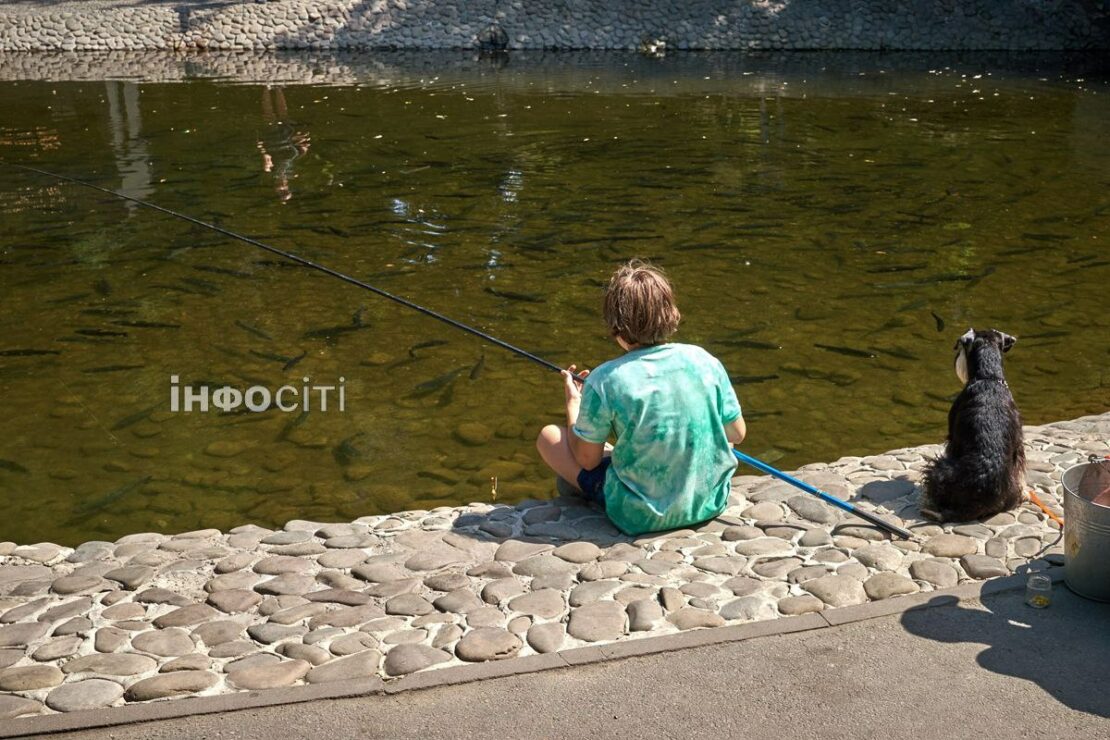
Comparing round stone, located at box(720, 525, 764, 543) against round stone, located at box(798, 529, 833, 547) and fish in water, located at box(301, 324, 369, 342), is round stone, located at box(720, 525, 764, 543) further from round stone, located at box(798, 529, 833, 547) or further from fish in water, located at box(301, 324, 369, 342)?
fish in water, located at box(301, 324, 369, 342)

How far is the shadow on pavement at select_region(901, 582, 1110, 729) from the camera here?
4113 millimetres

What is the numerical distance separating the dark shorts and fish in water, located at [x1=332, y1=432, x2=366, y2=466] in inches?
86.1

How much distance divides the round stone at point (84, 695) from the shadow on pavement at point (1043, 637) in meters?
2.78

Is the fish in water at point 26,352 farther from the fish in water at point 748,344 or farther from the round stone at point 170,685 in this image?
the round stone at point 170,685

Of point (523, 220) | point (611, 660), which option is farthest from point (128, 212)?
point (611, 660)

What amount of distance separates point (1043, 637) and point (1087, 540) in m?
0.41

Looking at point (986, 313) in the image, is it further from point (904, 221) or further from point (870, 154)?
point (870, 154)

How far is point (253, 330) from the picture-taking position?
9414mm

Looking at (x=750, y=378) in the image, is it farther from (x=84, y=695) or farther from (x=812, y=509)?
(x=84, y=695)

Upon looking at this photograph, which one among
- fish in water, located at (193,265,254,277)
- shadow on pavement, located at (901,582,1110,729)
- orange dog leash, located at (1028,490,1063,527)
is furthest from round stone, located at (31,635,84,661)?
fish in water, located at (193,265,254,277)

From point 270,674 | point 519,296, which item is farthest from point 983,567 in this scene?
point 519,296

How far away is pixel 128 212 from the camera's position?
12977 mm

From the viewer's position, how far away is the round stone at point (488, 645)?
439 cm

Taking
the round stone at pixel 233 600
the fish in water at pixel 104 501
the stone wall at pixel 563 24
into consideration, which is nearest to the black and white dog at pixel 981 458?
the round stone at pixel 233 600
